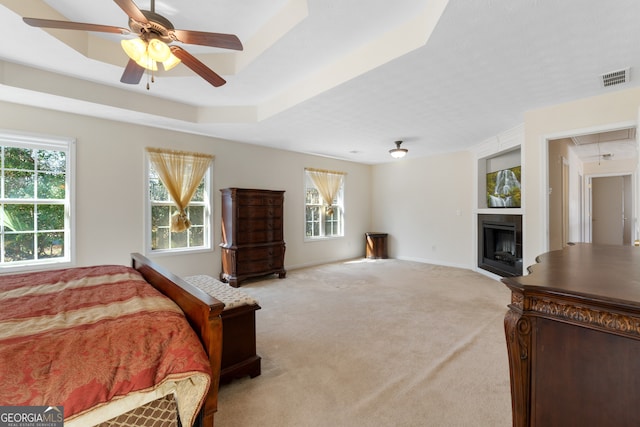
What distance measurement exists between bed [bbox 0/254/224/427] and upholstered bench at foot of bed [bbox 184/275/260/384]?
456mm

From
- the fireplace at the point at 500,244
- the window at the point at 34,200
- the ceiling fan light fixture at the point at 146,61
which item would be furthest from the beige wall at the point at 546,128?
the window at the point at 34,200

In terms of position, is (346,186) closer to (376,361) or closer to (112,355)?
(376,361)

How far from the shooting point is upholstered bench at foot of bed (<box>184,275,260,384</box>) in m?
1.97

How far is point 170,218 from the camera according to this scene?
4.31 m

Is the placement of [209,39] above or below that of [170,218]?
above

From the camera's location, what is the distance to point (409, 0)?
6.58ft

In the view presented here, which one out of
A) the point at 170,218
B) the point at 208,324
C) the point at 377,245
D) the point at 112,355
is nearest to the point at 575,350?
the point at 208,324

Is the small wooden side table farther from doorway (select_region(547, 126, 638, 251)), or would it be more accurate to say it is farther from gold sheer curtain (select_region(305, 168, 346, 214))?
doorway (select_region(547, 126, 638, 251))

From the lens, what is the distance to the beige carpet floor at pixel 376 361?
1.69 m

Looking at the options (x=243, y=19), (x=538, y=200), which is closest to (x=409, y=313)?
(x=538, y=200)

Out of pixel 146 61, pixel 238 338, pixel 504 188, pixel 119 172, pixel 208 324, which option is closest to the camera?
pixel 208 324

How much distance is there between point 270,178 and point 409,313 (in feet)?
11.7

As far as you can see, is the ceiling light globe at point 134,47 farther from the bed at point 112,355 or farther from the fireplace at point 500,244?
the fireplace at point 500,244

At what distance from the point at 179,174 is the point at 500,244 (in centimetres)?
573
